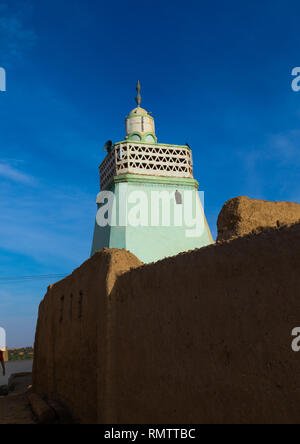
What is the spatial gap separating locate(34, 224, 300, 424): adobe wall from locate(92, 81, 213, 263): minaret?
628 centimetres

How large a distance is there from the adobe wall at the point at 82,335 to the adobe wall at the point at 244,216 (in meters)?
1.67

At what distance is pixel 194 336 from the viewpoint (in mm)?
3777

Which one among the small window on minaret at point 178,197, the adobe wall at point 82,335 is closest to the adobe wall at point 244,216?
the adobe wall at point 82,335

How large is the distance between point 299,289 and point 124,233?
10.2 metres

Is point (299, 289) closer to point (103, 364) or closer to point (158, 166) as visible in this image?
point (103, 364)

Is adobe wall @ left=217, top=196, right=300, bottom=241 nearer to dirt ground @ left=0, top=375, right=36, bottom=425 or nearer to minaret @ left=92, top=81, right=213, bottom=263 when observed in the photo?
dirt ground @ left=0, top=375, right=36, bottom=425

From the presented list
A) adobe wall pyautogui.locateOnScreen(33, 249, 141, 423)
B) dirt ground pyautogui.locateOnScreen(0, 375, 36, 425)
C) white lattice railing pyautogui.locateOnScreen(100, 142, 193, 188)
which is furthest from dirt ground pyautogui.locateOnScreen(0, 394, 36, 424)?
white lattice railing pyautogui.locateOnScreen(100, 142, 193, 188)

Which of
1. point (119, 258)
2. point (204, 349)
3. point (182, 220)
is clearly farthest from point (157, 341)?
point (182, 220)

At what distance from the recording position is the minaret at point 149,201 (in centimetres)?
1300

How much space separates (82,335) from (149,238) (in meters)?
6.64

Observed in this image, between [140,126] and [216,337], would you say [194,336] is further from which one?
[140,126]

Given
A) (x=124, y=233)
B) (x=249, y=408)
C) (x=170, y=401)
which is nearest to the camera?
(x=249, y=408)

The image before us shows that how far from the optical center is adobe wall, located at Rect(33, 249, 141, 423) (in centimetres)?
561

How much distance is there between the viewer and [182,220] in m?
13.9
